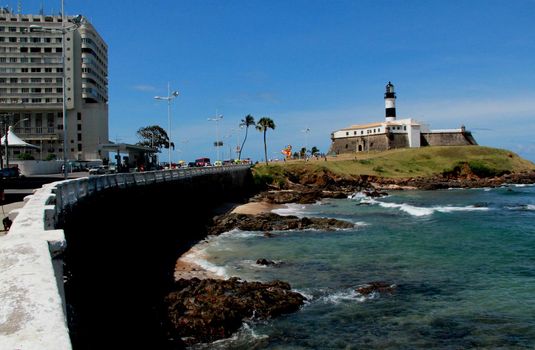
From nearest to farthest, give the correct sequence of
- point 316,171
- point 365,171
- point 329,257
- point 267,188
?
point 329,257, point 267,188, point 316,171, point 365,171

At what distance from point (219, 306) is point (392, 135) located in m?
107

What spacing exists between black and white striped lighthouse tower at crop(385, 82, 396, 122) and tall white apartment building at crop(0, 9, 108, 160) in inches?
2672

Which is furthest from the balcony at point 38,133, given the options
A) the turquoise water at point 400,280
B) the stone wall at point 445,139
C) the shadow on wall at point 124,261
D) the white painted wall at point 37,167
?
the turquoise water at point 400,280

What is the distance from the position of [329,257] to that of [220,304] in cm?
1078

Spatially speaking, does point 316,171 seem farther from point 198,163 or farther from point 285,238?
point 285,238

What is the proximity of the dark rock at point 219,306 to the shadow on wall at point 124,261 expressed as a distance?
0.58 metres

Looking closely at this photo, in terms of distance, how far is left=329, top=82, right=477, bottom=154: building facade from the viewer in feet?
388

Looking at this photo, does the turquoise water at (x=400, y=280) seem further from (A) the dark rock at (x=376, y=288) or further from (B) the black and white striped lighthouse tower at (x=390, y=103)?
(B) the black and white striped lighthouse tower at (x=390, y=103)

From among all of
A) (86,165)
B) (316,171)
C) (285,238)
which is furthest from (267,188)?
(285,238)

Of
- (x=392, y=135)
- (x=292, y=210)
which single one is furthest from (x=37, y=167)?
(x=392, y=135)

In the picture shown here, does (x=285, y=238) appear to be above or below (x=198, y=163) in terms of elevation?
below

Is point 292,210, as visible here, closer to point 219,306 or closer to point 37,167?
point 37,167

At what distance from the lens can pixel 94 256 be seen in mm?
17062

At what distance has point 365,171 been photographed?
9331cm
